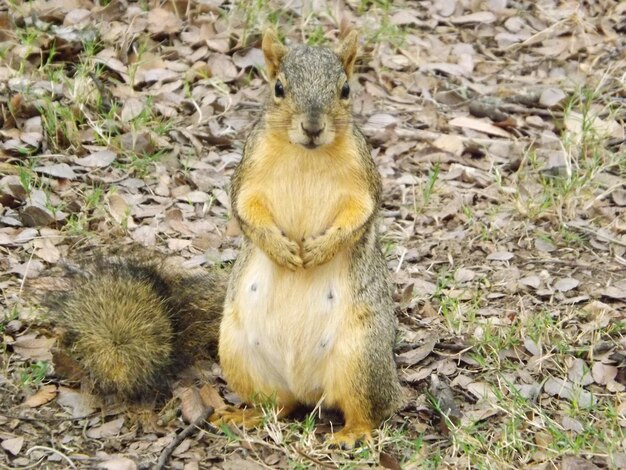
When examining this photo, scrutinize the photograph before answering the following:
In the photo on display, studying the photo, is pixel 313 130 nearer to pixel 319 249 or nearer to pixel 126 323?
pixel 319 249

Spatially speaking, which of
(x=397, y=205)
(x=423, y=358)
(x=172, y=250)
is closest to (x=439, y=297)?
(x=423, y=358)

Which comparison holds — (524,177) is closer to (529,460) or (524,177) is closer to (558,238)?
(558,238)

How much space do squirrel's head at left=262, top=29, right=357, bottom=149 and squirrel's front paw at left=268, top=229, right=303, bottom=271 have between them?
0.36 m

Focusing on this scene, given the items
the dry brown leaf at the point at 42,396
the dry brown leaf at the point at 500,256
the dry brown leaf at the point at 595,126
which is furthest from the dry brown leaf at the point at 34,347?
the dry brown leaf at the point at 595,126

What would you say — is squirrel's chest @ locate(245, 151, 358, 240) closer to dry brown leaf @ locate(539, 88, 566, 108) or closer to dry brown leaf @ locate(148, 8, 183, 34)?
dry brown leaf @ locate(148, 8, 183, 34)

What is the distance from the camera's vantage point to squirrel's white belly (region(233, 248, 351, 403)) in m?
3.81

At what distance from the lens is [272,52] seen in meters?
3.91

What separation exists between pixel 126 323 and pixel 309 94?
101 centimetres

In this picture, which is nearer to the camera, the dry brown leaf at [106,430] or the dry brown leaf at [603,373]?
the dry brown leaf at [106,430]

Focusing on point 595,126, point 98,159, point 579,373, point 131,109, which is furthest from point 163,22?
point 579,373

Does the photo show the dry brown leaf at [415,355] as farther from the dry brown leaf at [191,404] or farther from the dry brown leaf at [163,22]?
the dry brown leaf at [163,22]

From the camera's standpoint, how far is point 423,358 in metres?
4.36

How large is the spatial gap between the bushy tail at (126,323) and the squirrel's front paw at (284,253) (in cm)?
48

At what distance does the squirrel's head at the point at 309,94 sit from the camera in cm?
361
